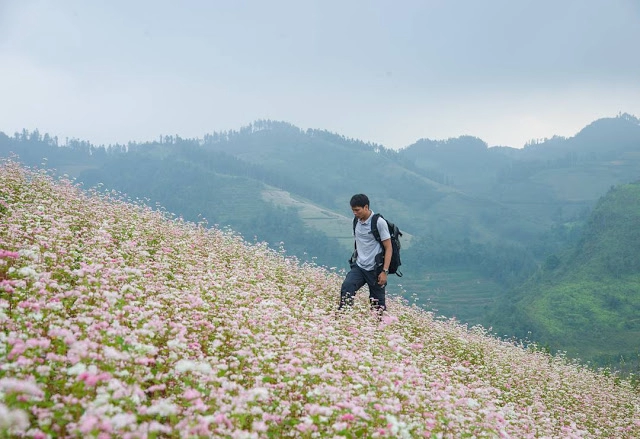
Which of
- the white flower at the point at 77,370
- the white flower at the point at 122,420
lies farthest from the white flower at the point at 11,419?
the white flower at the point at 77,370

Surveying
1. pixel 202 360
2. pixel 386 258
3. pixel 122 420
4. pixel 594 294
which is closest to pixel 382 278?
pixel 386 258

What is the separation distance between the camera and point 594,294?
104750 mm

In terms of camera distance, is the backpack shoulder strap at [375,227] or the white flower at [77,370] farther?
the backpack shoulder strap at [375,227]

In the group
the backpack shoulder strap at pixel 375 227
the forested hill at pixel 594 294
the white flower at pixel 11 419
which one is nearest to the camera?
the white flower at pixel 11 419

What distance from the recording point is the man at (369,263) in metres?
8.40

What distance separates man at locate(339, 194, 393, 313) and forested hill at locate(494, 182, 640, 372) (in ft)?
205

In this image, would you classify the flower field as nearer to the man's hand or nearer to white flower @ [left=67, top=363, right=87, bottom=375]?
white flower @ [left=67, top=363, right=87, bottom=375]

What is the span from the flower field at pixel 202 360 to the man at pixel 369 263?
0.54 m

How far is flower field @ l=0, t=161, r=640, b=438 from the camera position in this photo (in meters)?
3.44

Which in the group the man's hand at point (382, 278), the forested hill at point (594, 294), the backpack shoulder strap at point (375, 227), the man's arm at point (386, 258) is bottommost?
the forested hill at point (594, 294)

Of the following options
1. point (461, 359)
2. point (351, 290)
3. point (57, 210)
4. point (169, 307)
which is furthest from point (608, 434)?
point (57, 210)

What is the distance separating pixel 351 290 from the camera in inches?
339

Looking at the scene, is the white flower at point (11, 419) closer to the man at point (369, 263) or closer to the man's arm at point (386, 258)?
the man at point (369, 263)

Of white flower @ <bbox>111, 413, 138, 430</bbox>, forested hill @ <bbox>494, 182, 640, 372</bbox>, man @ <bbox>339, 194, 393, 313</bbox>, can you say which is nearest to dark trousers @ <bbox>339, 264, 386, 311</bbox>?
man @ <bbox>339, 194, 393, 313</bbox>
